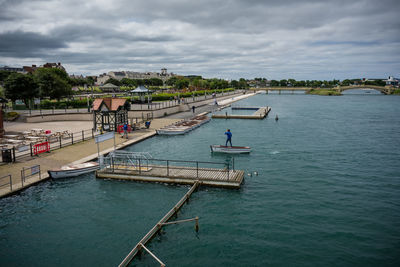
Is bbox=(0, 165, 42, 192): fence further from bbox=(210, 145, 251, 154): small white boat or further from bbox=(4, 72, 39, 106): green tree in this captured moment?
bbox=(4, 72, 39, 106): green tree

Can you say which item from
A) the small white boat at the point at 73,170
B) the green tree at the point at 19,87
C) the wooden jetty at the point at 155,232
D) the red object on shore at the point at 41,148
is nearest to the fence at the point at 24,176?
the small white boat at the point at 73,170

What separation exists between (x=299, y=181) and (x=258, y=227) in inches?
320

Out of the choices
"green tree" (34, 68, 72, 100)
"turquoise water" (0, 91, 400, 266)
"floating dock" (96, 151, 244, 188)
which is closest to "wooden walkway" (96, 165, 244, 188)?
"floating dock" (96, 151, 244, 188)

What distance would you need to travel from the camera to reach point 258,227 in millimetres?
14531

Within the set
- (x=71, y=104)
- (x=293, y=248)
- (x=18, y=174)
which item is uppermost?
(x=71, y=104)

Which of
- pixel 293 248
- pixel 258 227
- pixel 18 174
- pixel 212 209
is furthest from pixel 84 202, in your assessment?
pixel 293 248

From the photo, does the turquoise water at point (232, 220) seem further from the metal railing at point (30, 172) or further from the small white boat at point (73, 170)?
the metal railing at point (30, 172)

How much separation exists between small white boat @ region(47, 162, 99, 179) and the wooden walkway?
131 centimetres

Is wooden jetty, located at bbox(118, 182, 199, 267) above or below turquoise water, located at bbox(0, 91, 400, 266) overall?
above

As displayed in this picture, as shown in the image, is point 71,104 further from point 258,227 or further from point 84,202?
point 258,227

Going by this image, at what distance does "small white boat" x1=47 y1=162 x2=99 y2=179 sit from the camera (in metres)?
20.1

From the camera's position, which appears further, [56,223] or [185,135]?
[185,135]

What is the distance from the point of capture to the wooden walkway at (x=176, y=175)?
1902cm

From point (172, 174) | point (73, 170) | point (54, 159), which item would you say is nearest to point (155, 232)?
point (172, 174)
